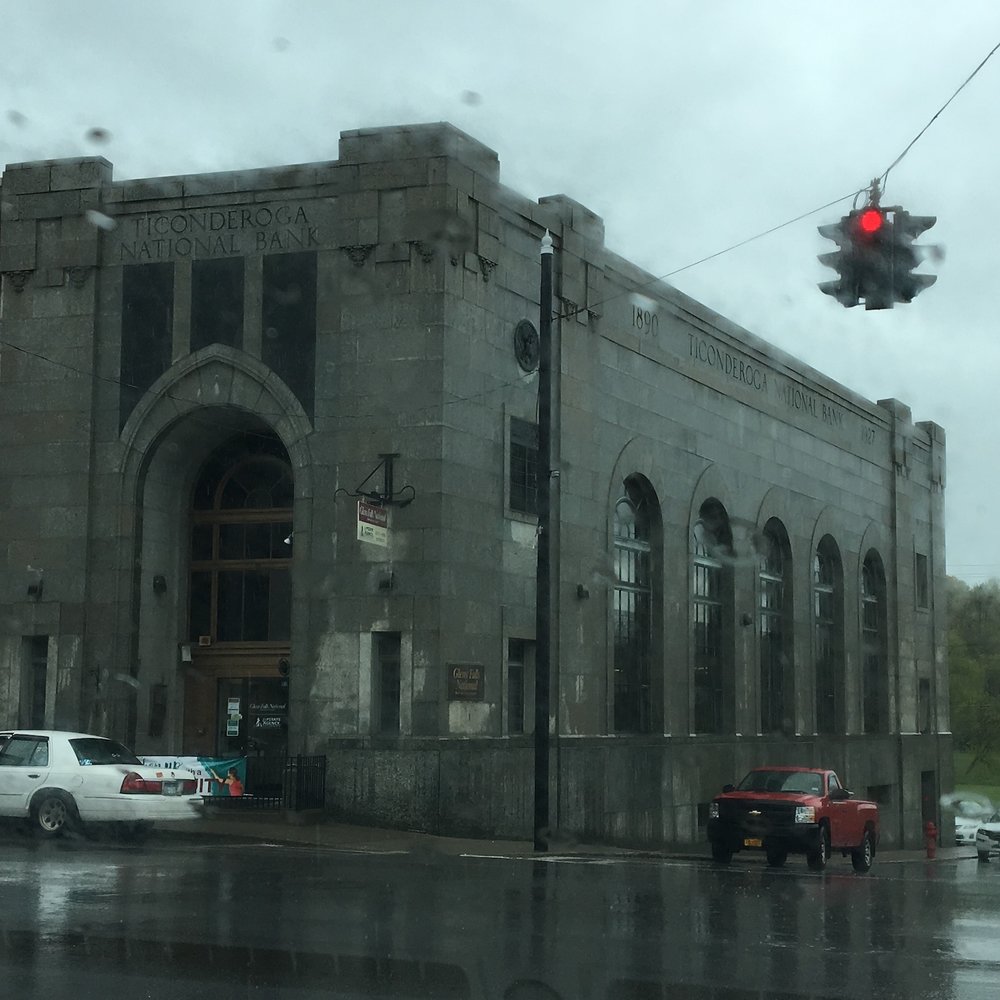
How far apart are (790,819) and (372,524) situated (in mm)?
7943

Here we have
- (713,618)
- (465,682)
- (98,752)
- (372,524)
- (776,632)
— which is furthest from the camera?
(776,632)

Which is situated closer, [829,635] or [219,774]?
[219,774]

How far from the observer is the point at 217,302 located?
93.7ft

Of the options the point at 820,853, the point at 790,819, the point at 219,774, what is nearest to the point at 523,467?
the point at 219,774

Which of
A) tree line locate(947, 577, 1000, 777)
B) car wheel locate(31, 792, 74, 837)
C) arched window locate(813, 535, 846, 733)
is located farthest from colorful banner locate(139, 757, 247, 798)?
tree line locate(947, 577, 1000, 777)

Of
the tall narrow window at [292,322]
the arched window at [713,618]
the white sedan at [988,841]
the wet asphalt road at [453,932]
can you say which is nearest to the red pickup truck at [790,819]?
the wet asphalt road at [453,932]

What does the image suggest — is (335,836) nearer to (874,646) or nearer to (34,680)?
(34,680)

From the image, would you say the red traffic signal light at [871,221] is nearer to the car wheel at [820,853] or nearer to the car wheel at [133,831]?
the car wheel at [133,831]

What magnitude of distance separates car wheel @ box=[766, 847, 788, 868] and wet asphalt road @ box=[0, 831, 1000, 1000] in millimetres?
4861

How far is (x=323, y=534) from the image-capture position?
2770cm

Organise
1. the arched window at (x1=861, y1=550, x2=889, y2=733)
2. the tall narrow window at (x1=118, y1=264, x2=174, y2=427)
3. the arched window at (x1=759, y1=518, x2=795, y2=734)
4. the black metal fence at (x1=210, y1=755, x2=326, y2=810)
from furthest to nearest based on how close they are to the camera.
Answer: the arched window at (x1=861, y1=550, x2=889, y2=733)
the arched window at (x1=759, y1=518, x2=795, y2=734)
the tall narrow window at (x1=118, y1=264, x2=174, y2=427)
the black metal fence at (x1=210, y1=755, x2=326, y2=810)

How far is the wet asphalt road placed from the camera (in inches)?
423

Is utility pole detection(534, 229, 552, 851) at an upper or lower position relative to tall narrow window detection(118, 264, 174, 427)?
lower

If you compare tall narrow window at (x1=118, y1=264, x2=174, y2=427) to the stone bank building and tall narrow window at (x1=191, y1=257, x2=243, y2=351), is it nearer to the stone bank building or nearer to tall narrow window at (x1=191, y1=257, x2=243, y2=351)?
the stone bank building
